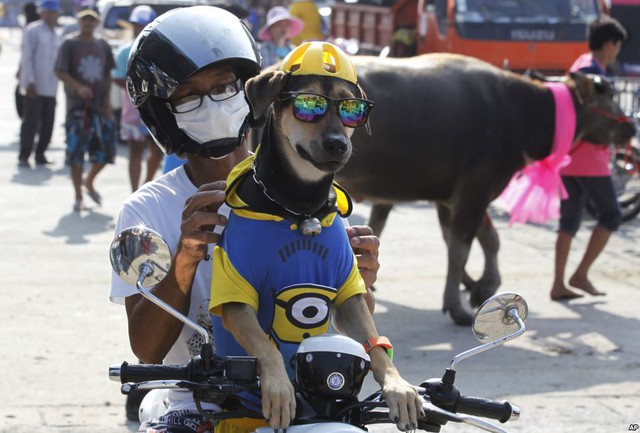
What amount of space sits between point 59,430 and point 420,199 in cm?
342

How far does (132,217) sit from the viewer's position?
3.28 meters

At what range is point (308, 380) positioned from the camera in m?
2.56

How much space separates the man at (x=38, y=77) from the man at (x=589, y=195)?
305 inches

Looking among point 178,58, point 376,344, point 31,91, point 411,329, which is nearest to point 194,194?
point 178,58

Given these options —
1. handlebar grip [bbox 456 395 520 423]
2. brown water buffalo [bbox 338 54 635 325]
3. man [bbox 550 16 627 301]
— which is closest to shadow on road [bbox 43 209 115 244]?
brown water buffalo [bbox 338 54 635 325]

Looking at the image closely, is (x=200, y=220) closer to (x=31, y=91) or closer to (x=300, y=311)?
(x=300, y=311)

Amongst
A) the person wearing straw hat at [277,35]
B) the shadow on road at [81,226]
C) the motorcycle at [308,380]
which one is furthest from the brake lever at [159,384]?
the person wearing straw hat at [277,35]

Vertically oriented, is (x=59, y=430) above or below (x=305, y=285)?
below

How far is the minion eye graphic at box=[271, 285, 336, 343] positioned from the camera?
283 centimetres

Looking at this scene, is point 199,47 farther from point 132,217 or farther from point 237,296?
point 237,296

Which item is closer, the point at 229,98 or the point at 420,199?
the point at 229,98

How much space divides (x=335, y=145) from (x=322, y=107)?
0.10 metres

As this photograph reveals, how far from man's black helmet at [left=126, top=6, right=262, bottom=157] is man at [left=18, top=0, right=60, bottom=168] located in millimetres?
11793

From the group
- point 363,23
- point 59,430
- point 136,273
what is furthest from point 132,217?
point 363,23
